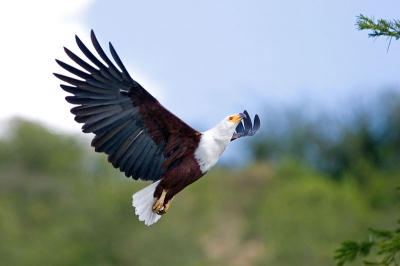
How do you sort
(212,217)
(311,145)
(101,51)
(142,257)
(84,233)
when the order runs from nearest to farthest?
(101,51) → (142,257) → (84,233) → (212,217) → (311,145)

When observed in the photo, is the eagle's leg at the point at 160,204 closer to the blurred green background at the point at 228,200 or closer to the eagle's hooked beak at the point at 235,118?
the eagle's hooked beak at the point at 235,118

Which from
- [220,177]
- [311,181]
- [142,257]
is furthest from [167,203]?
[220,177]

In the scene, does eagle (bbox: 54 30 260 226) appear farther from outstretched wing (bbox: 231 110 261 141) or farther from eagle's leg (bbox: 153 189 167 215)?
outstretched wing (bbox: 231 110 261 141)

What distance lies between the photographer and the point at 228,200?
52.5m

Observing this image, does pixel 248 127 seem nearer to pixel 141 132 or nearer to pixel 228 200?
pixel 141 132

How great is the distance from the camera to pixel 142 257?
38500mm

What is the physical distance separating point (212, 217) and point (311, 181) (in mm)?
7439

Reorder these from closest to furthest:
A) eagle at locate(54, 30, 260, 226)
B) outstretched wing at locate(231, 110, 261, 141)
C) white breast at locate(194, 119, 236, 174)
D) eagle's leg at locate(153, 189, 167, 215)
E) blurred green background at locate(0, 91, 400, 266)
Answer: white breast at locate(194, 119, 236, 174), eagle at locate(54, 30, 260, 226), eagle's leg at locate(153, 189, 167, 215), outstretched wing at locate(231, 110, 261, 141), blurred green background at locate(0, 91, 400, 266)

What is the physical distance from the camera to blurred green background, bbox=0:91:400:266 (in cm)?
4016

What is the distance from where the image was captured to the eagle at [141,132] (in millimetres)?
7684

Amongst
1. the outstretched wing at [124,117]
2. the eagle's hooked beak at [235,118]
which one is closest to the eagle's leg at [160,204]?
the outstretched wing at [124,117]

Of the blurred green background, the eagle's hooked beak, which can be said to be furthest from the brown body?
the blurred green background

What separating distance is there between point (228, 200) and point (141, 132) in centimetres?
4463

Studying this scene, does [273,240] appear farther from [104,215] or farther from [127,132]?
[127,132]
